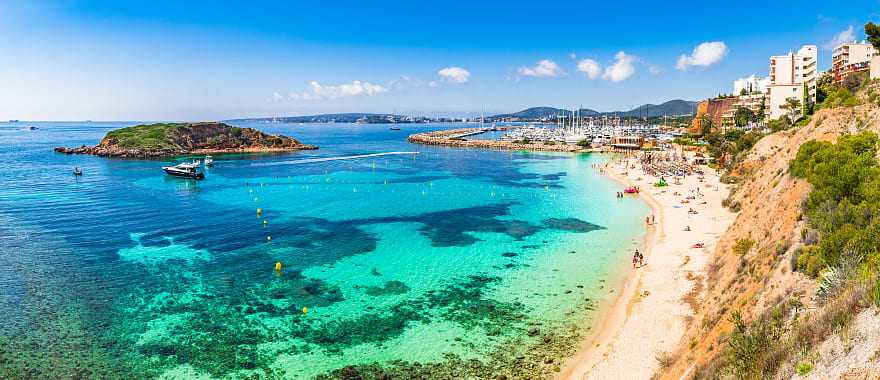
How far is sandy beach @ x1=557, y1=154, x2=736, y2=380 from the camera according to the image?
18.8 metres

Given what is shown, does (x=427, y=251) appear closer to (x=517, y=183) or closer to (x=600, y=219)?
(x=600, y=219)

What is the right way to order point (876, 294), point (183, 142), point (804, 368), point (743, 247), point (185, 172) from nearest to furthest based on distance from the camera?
point (804, 368)
point (876, 294)
point (743, 247)
point (185, 172)
point (183, 142)

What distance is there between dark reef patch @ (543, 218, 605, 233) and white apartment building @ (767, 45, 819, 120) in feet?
181

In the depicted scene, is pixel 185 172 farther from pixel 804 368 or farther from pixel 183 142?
pixel 804 368

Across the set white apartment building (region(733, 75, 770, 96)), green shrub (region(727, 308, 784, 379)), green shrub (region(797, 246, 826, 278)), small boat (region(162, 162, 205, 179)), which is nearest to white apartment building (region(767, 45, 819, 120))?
white apartment building (region(733, 75, 770, 96))

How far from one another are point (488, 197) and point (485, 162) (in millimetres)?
42643

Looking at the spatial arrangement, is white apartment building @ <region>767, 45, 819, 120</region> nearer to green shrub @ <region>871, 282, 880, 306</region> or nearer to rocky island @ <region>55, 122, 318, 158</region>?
green shrub @ <region>871, 282, 880, 306</region>

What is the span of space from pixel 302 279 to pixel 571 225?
23798 millimetres

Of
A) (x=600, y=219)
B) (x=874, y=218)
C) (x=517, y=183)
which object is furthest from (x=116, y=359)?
(x=517, y=183)

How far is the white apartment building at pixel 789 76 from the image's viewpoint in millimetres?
79250

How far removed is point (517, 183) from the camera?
7000 cm

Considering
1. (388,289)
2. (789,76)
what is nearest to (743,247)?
(388,289)

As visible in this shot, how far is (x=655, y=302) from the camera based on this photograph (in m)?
24.0

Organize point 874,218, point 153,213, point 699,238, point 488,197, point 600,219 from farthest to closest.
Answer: point 488,197, point 153,213, point 600,219, point 699,238, point 874,218
